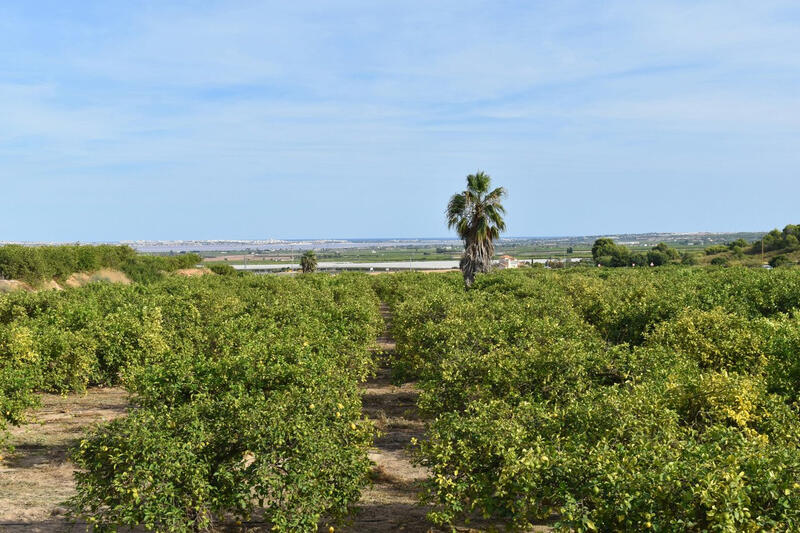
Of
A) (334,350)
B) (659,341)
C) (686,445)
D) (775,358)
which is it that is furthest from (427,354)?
(686,445)

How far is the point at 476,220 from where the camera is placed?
44.0 m

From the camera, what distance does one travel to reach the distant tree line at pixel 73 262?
5838cm

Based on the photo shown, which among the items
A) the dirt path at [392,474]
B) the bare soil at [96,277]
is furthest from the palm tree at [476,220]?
the bare soil at [96,277]

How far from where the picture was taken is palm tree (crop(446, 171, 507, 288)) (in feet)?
142

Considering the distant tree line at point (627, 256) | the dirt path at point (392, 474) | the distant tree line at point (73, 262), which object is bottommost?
the dirt path at point (392, 474)

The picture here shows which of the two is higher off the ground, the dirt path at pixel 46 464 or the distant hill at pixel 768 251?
the distant hill at pixel 768 251

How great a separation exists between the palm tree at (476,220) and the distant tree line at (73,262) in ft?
127

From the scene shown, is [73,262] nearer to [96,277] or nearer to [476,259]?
[96,277]

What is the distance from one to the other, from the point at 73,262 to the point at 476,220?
140 feet

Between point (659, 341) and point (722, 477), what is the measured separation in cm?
914

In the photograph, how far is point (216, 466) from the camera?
939 centimetres

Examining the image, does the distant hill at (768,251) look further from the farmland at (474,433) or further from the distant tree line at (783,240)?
the farmland at (474,433)

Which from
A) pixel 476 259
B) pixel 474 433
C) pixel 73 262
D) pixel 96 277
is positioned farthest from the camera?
pixel 96 277

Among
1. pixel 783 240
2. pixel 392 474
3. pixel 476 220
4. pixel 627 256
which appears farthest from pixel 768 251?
pixel 392 474
